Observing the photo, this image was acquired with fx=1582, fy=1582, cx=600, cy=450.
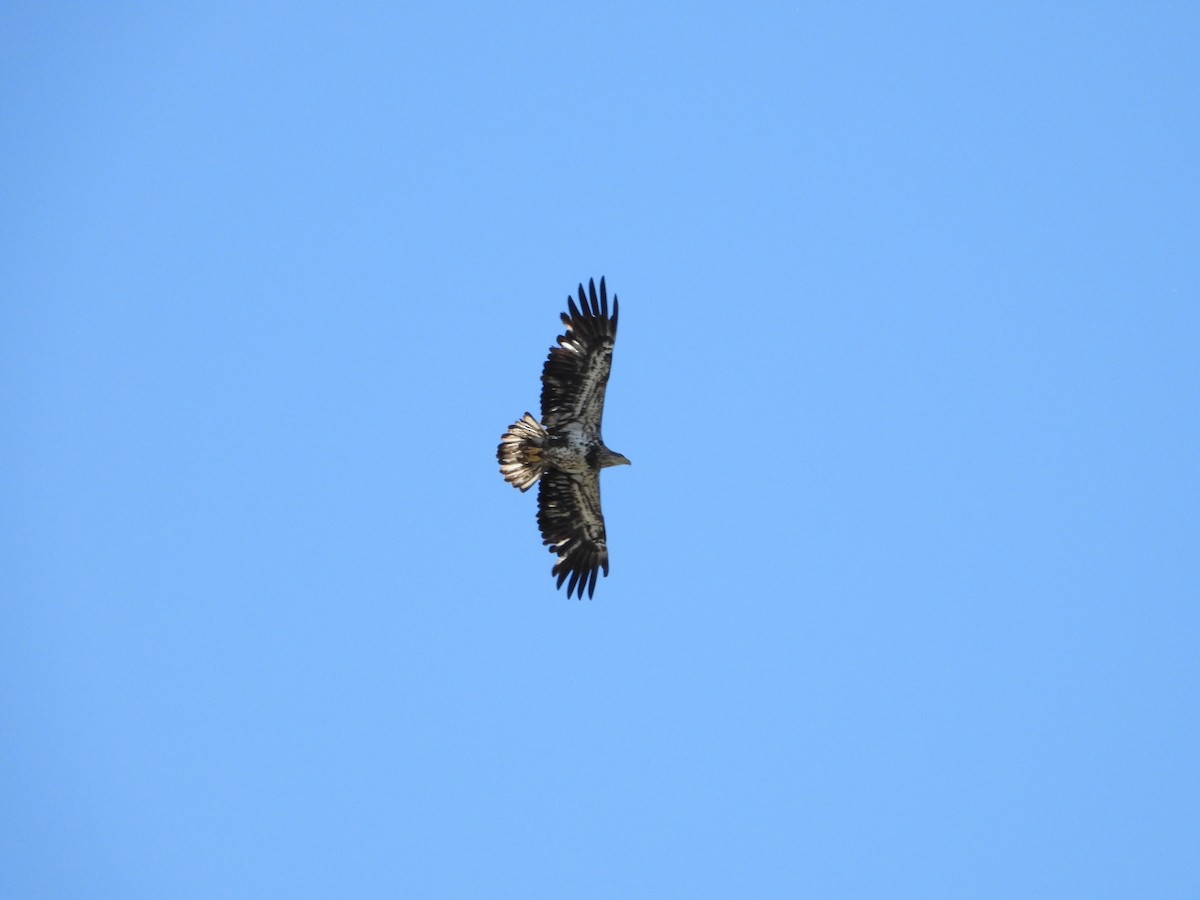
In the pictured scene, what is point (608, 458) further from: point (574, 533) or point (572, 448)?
point (574, 533)

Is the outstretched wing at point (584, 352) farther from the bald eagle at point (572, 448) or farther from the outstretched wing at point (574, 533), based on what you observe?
the outstretched wing at point (574, 533)

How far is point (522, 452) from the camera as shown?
744 inches

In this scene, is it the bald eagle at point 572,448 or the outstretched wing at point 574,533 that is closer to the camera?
the bald eagle at point 572,448

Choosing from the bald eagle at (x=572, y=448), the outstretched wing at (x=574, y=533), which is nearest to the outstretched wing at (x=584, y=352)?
the bald eagle at (x=572, y=448)

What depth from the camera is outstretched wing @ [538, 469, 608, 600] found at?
63.9 ft

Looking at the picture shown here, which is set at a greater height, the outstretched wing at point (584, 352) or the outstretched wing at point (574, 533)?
the outstretched wing at point (584, 352)

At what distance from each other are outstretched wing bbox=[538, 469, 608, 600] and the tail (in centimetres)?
42

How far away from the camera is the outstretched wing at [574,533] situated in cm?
1947

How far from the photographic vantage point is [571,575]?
19672 millimetres

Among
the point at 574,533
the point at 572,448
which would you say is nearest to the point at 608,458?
the point at 572,448

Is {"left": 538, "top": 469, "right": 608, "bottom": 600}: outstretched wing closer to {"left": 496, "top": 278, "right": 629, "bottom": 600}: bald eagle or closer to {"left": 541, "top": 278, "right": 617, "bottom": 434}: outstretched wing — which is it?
{"left": 496, "top": 278, "right": 629, "bottom": 600}: bald eagle

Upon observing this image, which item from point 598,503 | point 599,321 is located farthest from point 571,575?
point 599,321

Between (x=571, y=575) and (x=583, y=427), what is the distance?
206 cm

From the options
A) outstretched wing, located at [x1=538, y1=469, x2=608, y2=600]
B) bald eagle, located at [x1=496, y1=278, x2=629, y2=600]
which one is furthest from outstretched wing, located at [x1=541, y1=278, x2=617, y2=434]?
outstretched wing, located at [x1=538, y1=469, x2=608, y2=600]
